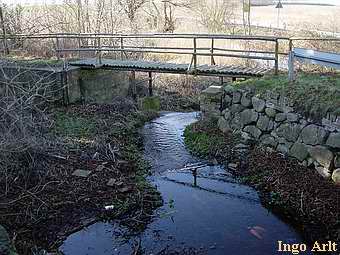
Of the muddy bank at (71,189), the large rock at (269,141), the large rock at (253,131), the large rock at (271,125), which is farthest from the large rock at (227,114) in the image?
the muddy bank at (71,189)

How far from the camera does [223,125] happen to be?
11.0 metres

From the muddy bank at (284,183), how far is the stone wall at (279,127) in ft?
0.68

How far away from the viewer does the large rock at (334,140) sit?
7.24 meters

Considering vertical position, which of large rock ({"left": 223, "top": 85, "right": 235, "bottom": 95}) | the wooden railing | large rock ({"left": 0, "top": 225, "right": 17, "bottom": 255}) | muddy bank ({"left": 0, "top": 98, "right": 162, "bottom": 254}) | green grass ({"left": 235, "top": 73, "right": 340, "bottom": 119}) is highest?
the wooden railing

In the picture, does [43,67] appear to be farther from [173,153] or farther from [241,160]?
[241,160]

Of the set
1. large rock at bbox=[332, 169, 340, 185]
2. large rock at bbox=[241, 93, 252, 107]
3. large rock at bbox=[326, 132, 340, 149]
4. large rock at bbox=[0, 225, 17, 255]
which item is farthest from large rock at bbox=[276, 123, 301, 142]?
large rock at bbox=[0, 225, 17, 255]

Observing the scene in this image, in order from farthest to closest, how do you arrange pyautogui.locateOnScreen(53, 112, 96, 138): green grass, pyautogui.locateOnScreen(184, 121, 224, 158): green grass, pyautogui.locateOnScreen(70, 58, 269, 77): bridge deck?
pyautogui.locateOnScreen(70, 58, 269, 77): bridge deck
pyautogui.locateOnScreen(53, 112, 96, 138): green grass
pyautogui.locateOnScreen(184, 121, 224, 158): green grass

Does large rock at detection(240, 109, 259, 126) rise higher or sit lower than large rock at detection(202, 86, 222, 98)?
lower

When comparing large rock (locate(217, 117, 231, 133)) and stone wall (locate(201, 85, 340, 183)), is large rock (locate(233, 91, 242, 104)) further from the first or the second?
large rock (locate(217, 117, 231, 133))

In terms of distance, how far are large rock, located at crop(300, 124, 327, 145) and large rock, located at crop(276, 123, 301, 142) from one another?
187 millimetres

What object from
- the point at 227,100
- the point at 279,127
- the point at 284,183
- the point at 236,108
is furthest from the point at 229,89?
the point at 284,183

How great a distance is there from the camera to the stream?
19.8 feet

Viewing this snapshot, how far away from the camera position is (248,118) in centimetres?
1011

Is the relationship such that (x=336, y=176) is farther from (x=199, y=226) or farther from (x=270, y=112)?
(x=199, y=226)
